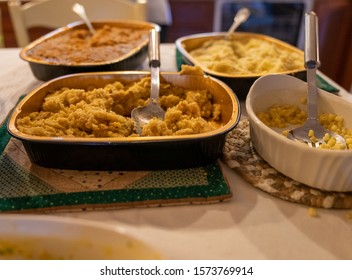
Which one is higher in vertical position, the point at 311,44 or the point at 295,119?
the point at 311,44

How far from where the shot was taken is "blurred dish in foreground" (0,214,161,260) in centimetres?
50

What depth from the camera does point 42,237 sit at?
1.75 feet

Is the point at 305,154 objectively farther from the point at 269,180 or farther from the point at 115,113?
the point at 115,113

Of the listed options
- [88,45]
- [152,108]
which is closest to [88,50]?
[88,45]

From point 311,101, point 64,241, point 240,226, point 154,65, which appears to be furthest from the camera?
point 154,65

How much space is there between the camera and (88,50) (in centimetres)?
131

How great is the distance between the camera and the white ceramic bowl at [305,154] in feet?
2.06

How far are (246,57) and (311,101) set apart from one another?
20.3 inches

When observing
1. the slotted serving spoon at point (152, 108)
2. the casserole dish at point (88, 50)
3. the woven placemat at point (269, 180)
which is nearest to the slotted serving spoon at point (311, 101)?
the woven placemat at point (269, 180)

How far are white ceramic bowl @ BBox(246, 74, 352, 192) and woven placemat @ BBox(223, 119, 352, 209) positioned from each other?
0.02 m

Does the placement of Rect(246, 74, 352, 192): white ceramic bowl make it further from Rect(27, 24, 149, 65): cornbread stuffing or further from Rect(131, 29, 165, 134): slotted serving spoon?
Rect(27, 24, 149, 65): cornbread stuffing

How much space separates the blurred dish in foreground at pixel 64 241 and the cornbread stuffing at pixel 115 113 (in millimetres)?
256

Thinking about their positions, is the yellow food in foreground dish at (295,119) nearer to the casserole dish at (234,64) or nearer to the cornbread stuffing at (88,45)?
the casserole dish at (234,64)

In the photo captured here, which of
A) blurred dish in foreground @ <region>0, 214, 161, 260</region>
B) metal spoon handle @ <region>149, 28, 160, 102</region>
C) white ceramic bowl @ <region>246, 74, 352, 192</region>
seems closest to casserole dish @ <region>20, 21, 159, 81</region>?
metal spoon handle @ <region>149, 28, 160, 102</region>
